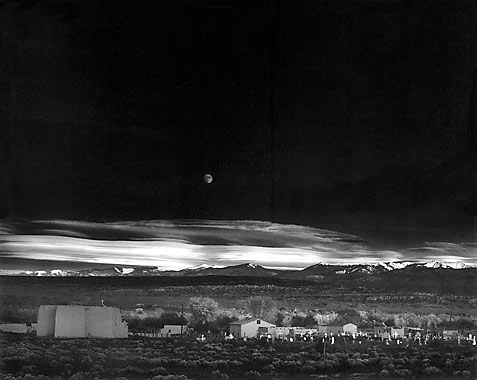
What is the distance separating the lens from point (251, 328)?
19.8 feet

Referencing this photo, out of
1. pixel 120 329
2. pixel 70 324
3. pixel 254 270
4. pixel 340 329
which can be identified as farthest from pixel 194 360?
pixel 340 329

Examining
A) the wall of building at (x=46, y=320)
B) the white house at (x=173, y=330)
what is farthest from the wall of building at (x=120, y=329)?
the wall of building at (x=46, y=320)

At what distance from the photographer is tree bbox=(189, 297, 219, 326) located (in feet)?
19.9

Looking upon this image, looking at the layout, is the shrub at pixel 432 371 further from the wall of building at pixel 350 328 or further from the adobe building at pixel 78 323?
the adobe building at pixel 78 323

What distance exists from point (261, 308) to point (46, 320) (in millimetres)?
1443

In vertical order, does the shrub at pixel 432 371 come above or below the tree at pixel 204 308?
below

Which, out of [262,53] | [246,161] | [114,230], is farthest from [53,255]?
[262,53]

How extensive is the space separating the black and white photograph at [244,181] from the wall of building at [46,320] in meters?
0.02

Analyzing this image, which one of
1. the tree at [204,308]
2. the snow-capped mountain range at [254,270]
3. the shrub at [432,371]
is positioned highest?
the snow-capped mountain range at [254,270]

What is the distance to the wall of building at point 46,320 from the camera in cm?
601

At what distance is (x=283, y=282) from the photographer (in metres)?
6.09

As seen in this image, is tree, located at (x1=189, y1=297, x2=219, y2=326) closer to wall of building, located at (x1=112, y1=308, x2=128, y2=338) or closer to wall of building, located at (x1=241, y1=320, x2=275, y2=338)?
wall of building, located at (x1=241, y1=320, x2=275, y2=338)

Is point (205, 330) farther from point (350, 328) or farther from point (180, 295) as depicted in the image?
point (350, 328)

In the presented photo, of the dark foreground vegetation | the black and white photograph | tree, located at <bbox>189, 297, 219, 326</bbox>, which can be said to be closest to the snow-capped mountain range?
the black and white photograph
